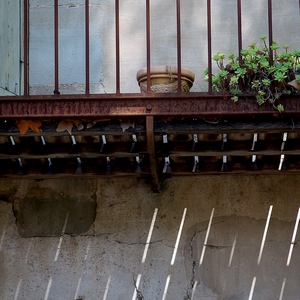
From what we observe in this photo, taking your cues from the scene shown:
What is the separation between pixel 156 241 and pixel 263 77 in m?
1.96

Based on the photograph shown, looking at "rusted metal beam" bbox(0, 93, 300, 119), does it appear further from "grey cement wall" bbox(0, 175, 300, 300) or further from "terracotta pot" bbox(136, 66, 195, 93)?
"grey cement wall" bbox(0, 175, 300, 300)

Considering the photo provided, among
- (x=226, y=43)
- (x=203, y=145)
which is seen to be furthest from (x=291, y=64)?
(x=226, y=43)

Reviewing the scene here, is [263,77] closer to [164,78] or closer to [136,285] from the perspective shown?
[164,78]

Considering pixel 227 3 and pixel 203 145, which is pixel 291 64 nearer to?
pixel 203 145

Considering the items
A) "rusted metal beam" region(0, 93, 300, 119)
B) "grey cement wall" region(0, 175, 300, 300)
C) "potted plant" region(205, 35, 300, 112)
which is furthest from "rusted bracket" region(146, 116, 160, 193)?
"potted plant" region(205, 35, 300, 112)

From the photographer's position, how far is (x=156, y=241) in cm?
567

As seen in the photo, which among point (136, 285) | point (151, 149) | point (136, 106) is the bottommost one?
point (136, 285)

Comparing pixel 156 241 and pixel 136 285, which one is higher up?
pixel 156 241

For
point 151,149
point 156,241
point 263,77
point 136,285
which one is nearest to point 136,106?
point 151,149

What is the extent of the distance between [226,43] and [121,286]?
2.55 meters

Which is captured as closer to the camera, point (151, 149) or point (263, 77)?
point (263, 77)

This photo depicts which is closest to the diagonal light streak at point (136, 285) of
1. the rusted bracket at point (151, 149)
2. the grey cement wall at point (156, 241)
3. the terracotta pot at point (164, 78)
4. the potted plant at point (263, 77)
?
the grey cement wall at point (156, 241)

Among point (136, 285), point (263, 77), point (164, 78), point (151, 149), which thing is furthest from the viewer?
point (136, 285)

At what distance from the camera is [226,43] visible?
242 inches
